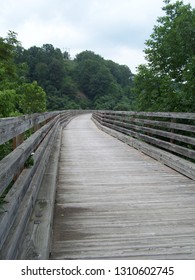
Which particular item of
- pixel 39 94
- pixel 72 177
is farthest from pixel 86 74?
pixel 72 177

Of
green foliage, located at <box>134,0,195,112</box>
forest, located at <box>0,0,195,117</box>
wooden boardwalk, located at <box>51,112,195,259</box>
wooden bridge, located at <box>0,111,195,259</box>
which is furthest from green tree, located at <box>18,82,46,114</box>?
wooden bridge, located at <box>0,111,195,259</box>

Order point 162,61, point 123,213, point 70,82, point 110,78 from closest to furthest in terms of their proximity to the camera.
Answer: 1. point 123,213
2. point 162,61
3. point 110,78
4. point 70,82

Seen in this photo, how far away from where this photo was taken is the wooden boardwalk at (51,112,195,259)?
291 cm

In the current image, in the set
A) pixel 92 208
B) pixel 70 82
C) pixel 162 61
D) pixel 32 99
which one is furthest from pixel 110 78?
pixel 92 208

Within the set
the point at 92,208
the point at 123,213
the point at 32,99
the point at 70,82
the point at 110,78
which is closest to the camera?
the point at 123,213

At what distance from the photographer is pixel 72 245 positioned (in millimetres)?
2998

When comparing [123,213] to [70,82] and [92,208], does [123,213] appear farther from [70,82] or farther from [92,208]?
[70,82]

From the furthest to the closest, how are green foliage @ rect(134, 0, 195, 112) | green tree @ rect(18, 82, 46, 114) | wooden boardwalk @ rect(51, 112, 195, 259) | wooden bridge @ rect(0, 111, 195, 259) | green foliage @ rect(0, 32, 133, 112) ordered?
1. green foliage @ rect(0, 32, 133, 112)
2. green tree @ rect(18, 82, 46, 114)
3. green foliage @ rect(134, 0, 195, 112)
4. wooden boardwalk @ rect(51, 112, 195, 259)
5. wooden bridge @ rect(0, 111, 195, 259)

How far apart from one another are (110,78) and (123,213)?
4295 inches

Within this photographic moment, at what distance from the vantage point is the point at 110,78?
4353 inches

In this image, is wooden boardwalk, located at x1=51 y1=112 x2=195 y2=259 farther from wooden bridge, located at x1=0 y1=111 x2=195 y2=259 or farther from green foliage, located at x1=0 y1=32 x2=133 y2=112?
green foliage, located at x1=0 y1=32 x2=133 y2=112

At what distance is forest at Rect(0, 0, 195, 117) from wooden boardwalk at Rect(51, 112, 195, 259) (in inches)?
194

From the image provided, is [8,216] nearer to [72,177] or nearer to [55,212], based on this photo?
[55,212]

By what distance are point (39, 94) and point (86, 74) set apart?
193ft
